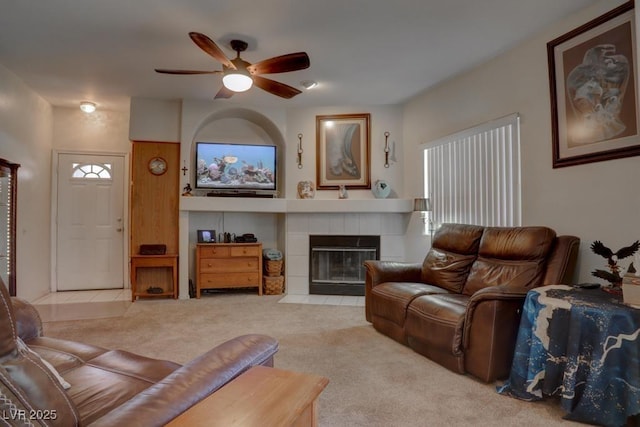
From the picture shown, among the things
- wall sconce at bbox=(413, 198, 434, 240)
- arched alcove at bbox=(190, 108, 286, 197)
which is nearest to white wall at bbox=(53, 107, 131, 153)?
arched alcove at bbox=(190, 108, 286, 197)

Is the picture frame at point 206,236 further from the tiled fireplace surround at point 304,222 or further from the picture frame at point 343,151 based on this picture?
the picture frame at point 343,151

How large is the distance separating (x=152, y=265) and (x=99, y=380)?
333 centimetres

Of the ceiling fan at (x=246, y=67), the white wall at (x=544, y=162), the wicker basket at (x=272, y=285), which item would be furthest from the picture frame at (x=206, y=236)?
the white wall at (x=544, y=162)

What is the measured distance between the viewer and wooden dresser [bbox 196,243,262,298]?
4602mm

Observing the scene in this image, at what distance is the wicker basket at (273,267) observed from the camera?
486 centimetres

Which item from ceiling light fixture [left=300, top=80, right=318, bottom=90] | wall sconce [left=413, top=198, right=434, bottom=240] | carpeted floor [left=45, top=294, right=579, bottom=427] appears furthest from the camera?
wall sconce [left=413, top=198, right=434, bottom=240]

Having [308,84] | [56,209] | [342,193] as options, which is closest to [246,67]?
[308,84]

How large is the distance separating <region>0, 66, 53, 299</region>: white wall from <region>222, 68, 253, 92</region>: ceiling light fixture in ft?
8.54

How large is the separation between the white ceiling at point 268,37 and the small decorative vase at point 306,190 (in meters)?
1.35

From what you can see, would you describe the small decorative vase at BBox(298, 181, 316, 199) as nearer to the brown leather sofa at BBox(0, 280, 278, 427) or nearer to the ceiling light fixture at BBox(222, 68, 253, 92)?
the ceiling light fixture at BBox(222, 68, 253, 92)

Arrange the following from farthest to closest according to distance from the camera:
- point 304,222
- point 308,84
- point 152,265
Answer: point 304,222, point 152,265, point 308,84

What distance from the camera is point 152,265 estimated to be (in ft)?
14.6

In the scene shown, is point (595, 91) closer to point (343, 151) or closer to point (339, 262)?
point (343, 151)

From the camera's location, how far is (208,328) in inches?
133
